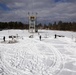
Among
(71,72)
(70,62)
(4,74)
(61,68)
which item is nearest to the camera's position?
(4,74)

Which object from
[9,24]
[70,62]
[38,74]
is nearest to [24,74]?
[38,74]

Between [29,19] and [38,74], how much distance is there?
41.0 meters

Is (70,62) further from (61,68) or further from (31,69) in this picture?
(31,69)

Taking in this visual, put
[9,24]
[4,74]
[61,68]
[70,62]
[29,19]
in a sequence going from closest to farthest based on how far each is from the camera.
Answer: [4,74]
[61,68]
[70,62]
[29,19]
[9,24]

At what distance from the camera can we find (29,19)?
4969 centimetres

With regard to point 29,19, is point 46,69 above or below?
below

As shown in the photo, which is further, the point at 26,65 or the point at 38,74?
the point at 26,65

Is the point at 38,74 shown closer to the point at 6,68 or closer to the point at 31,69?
the point at 31,69

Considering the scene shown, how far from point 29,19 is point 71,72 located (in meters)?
40.5

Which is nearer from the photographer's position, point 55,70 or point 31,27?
point 55,70

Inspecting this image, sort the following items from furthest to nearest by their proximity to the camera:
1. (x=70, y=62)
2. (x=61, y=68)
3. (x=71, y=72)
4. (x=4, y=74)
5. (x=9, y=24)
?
(x=9, y=24) < (x=70, y=62) < (x=61, y=68) < (x=71, y=72) < (x=4, y=74)

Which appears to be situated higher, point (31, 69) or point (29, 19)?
point (29, 19)

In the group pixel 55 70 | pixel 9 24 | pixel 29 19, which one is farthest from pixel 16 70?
pixel 9 24

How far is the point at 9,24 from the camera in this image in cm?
11994
